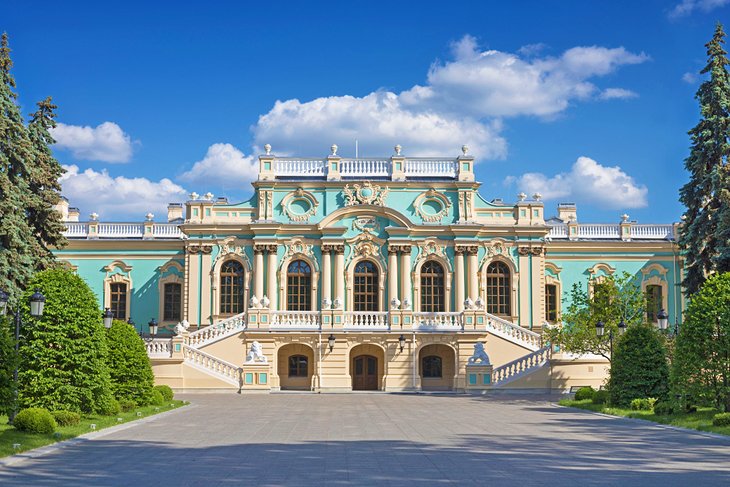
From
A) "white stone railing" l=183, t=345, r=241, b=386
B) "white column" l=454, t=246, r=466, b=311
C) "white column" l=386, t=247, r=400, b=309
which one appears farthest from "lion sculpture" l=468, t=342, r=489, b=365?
"white stone railing" l=183, t=345, r=241, b=386

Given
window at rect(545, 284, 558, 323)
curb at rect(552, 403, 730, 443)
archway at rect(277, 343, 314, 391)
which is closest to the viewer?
curb at rect(552, 403, 730, 443)

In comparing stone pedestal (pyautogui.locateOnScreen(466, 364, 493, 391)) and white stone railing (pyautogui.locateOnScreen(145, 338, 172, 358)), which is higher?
white stone railing (pyautogui.locateOnScreen(145, 338, 172, 358))

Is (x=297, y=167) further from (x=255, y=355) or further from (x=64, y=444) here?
(x=64, y=444)

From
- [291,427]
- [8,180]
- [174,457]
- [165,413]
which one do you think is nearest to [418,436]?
[291,427]

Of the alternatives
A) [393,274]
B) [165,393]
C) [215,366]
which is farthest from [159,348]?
[393,274]

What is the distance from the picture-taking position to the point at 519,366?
40125mm

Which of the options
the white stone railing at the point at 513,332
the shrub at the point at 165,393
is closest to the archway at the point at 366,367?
the white stone railing at the point at 513,332

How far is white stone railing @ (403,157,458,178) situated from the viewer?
47.3 m

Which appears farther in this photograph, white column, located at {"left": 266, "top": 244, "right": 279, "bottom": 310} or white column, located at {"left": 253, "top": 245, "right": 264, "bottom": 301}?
white column, located at {"left": 253, "top": 245, "right": 264, "bottom": 301}

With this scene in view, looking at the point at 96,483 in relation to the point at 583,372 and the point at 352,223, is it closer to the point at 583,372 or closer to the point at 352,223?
the point at 583,372

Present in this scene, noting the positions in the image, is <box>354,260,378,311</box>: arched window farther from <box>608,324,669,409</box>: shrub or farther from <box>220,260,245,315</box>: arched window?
<box>608,324,669,409</box>: shrub

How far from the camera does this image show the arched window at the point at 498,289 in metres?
46.8

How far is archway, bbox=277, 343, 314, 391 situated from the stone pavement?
1640cm

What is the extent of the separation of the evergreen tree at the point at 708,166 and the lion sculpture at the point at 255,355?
62.8 ft
